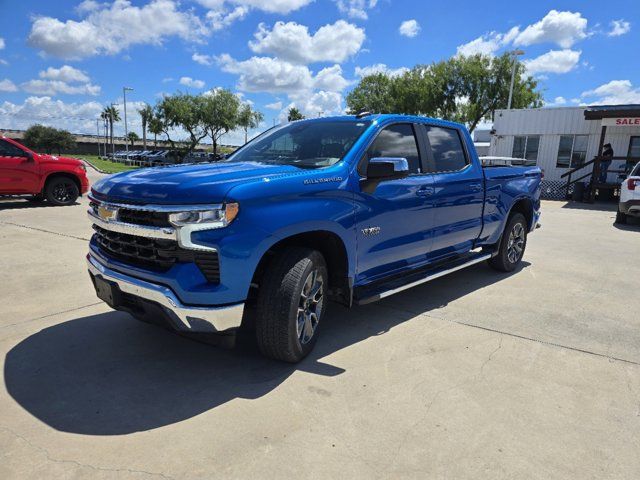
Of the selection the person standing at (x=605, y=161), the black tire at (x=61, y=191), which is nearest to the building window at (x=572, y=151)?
the person standing at (x=605, y=161)

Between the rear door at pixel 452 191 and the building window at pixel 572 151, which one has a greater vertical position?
the building window at pixel 572 151

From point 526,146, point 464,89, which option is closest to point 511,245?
point 526,146

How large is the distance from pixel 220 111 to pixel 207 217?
51948mm

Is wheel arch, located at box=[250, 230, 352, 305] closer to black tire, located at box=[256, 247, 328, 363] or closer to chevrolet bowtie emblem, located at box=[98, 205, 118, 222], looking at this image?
black tire, located at box=[256, 247, 328, 363]

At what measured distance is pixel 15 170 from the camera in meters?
10.7

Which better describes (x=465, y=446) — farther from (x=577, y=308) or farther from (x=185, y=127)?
(x=185, y=127)

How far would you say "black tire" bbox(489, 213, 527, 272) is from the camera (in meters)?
6.14

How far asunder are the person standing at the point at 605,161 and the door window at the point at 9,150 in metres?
19.6

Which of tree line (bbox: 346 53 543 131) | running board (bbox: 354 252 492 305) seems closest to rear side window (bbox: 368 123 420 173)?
running board (bbox: 354 252 492 305)

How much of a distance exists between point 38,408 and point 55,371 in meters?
0.50

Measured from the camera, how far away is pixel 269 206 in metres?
2.99

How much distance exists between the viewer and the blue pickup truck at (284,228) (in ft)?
9.30

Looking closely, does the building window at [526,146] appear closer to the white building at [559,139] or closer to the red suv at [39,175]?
the white building at [559,139]

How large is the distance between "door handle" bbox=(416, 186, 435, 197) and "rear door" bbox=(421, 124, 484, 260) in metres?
0.06
